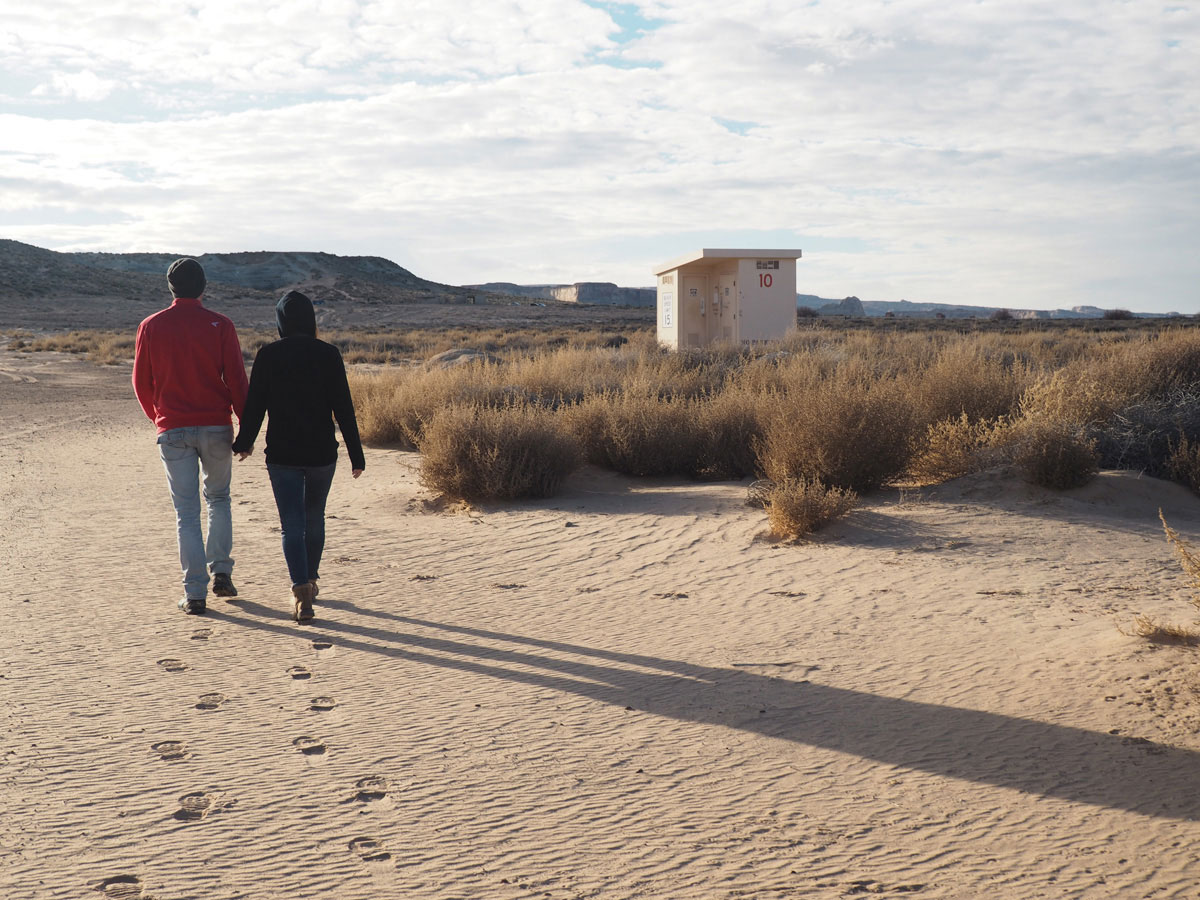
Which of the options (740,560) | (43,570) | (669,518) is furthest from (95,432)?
(740,560)

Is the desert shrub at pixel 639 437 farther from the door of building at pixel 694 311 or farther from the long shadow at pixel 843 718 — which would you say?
the door of building at pixel 694 311

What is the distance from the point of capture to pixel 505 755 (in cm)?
437

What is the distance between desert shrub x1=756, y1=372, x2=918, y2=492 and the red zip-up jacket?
482cm

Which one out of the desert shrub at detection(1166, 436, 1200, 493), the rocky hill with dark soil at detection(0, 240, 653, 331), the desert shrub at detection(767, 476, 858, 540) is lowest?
the desert shrub at detection(767, 476, 858, 540)

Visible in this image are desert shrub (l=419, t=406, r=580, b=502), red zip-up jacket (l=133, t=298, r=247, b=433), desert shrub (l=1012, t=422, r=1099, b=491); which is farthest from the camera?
desert shrub (l=419, t=406, r=580, b=502)

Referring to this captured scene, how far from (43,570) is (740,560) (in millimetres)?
4991

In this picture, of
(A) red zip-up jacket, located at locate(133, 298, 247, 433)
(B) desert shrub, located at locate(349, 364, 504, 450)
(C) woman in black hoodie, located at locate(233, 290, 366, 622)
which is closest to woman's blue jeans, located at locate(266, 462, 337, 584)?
(C) woman in black hoodie, located at locate(233, 290, 366, 622)

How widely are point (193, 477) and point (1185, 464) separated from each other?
8.28 metres

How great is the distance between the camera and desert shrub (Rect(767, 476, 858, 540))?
8156 mm

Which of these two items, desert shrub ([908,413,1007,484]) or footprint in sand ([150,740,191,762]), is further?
desert shrub ([908,413,1007,484])

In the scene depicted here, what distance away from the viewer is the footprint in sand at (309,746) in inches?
171

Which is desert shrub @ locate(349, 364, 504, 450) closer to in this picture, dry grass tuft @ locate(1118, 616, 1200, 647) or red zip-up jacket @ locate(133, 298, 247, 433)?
red zip-up jacket @ locate(133, 298, 247, 433)

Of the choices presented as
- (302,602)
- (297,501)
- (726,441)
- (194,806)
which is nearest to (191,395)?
(297,501)

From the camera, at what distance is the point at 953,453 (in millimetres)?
9766
